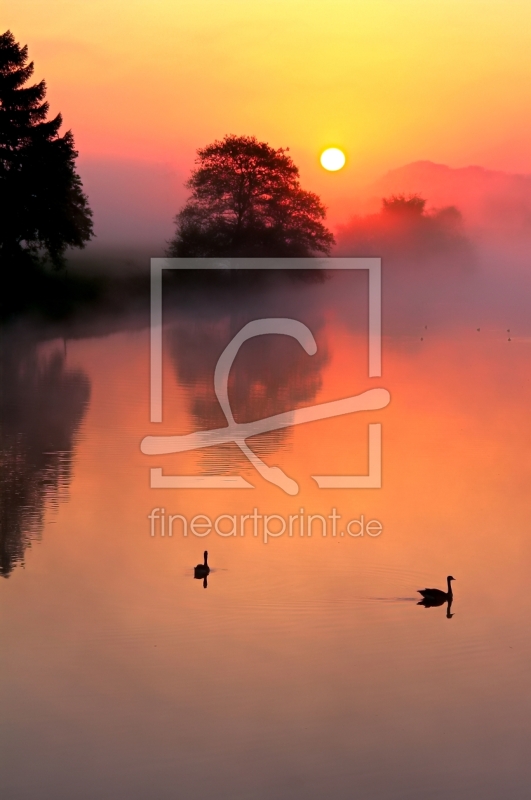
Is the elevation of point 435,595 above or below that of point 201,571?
below

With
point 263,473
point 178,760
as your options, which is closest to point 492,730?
point 178,760

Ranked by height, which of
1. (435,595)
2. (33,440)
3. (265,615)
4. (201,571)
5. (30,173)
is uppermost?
(30,173)

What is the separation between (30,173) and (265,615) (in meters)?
38.3

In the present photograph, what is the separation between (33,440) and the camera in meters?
18.5

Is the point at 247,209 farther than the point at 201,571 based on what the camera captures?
Yes

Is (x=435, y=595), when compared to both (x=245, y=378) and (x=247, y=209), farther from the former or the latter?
(x=247, y=209)

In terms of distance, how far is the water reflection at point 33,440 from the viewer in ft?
43.5

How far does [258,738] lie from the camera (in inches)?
318

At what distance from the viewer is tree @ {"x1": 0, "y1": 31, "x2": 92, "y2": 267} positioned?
45.5 metres

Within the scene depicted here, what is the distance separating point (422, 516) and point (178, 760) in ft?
23.6

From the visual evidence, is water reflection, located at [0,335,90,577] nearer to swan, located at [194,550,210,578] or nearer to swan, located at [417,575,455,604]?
swan, located at [194,550,210,578]
